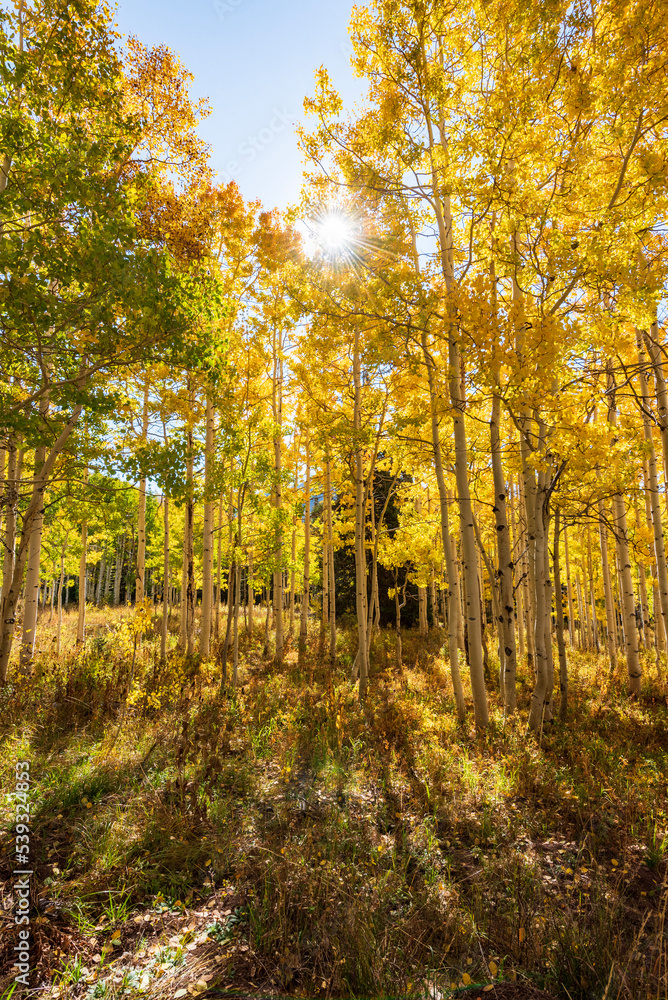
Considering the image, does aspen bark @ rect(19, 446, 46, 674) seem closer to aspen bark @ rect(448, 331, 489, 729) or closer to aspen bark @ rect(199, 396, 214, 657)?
aspen bark @ rect(199, 396, 214, 657)

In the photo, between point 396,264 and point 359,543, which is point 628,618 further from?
point 396,264

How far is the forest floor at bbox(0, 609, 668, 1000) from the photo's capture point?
7.65 feet

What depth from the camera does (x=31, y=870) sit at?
2797 millimetres

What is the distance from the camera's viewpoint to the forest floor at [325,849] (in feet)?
7.65

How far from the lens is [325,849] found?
3.40 metres

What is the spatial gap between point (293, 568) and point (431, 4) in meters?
10.3

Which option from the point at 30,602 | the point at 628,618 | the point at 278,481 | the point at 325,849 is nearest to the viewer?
the point at 325,849

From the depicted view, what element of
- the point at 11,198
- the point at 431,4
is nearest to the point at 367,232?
the point at 431,4

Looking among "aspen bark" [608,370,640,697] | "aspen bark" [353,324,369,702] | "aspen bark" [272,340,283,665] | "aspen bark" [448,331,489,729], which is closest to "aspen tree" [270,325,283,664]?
"aspen bark" [272,340,283,665]

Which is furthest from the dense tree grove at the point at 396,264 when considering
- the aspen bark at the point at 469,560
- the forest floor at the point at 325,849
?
the forest floor at the point at 325,849

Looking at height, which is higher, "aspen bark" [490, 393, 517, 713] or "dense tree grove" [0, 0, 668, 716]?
"dense tree grove" [0, 0, 668, 716]

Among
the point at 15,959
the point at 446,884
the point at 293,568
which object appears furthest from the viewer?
the point at 293,568

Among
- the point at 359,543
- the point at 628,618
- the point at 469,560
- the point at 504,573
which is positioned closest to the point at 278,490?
the point at 359,543

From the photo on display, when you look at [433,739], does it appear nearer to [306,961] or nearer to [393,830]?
[393,830]
